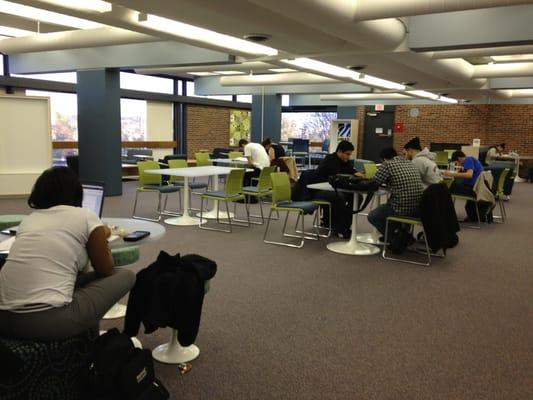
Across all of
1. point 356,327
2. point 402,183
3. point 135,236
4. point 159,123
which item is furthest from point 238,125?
point 135,236

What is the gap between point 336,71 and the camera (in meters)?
7.94

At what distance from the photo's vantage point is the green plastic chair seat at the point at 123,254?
2554mm

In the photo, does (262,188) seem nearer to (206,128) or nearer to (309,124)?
(206,128)

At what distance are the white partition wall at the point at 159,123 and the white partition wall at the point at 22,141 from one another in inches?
195

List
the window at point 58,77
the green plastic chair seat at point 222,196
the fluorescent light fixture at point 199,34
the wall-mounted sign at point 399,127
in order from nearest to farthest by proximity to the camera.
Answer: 1. the fluorescent light fixture at point 199,34
2. the green plastic chair seat at point 222,196
3. the window at point 58,77
4. the wall-mounted sign at point 399,127

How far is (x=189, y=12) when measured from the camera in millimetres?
3963

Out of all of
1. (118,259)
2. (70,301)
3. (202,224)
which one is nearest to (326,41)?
(202,224)

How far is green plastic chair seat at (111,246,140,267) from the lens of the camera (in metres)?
2.55

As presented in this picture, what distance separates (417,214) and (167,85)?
1089 cm

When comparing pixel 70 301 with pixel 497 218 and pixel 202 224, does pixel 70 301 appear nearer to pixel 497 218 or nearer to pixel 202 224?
pixel 202 224

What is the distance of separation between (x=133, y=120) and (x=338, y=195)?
357 inches

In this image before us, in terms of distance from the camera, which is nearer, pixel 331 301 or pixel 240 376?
pixel 240 376

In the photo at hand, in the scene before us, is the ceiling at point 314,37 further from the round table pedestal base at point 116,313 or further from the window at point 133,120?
the window at point 133,120

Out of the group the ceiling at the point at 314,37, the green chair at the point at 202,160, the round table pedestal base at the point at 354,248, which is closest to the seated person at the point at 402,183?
the round table pedestal base at the point at 354,248
